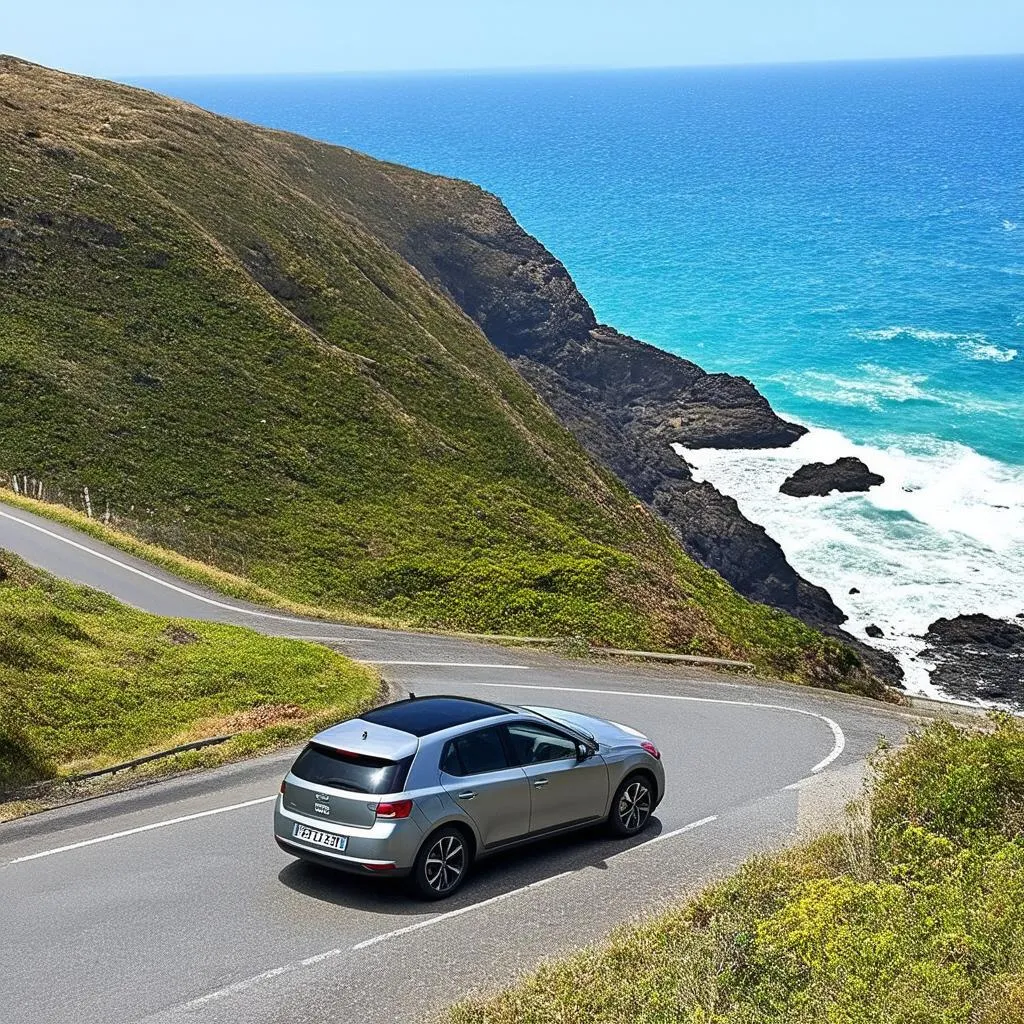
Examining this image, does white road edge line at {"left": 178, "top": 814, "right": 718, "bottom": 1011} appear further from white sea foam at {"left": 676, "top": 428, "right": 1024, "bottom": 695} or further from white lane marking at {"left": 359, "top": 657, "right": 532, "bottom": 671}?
white sea foam at {"left": 676, "top": 428, "right": 1024, "bottom": 695}

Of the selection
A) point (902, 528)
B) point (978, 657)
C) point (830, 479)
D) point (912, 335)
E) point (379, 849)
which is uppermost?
point (912, 335)

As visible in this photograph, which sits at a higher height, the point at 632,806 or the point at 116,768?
Answer: the point at 632,806

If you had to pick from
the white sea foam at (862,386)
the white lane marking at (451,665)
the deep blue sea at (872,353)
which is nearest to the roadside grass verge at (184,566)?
the white lane marking at (451,665)

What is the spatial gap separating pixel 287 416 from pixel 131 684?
27.1 metres

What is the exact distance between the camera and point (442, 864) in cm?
1216

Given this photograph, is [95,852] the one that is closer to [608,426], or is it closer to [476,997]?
[476,997]

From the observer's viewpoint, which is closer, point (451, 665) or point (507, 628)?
point (451, 665)

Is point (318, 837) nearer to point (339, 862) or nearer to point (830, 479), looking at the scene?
point (339, 862)

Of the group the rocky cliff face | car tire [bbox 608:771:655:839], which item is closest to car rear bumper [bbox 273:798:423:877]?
car tire [bbox 608:771:655:839]

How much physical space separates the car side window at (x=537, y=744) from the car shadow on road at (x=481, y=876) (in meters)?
1.06

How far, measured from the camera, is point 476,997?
9.55 m

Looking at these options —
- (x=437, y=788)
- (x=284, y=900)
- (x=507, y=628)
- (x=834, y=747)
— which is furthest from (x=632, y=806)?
(x=507, y=628)

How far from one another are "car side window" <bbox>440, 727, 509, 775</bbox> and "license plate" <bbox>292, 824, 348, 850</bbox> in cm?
122

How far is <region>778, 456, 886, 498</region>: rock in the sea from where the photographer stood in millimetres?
69750
